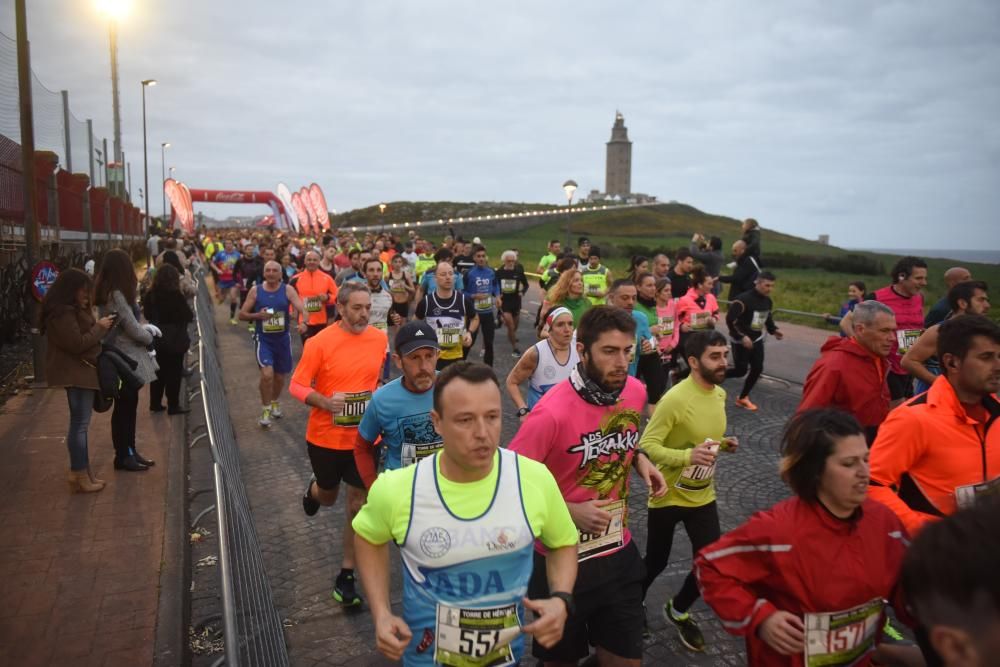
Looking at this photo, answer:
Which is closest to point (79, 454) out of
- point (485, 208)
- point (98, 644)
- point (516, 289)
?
point (98, 644)

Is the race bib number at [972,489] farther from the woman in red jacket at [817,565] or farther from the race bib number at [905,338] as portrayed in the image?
the race bib number at [905,338]

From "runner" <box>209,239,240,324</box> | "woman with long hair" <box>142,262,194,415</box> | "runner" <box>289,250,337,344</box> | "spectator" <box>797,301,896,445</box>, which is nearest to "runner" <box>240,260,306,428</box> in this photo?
"woman with long hair" <box>142,262,194,415</box>

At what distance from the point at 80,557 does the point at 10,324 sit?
904 cm

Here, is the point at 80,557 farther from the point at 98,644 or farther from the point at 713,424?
the point at 713,424

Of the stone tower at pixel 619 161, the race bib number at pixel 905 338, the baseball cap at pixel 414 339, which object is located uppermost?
the stone tower at pixel 619 161

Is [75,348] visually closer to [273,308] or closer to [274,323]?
[274,323]

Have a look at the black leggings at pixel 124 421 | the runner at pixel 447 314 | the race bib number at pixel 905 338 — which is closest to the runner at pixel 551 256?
the runner at pixel 447 314

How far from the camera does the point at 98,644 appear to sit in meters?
4.02

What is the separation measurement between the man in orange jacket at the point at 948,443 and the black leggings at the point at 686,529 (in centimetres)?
118

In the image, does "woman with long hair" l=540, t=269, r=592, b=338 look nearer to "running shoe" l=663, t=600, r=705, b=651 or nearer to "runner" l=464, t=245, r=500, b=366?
"runner" l=464, t=245, r=500, b=366

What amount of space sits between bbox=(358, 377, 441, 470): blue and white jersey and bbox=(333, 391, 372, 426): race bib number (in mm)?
697

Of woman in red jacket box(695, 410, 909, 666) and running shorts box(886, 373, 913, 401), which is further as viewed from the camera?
running shorts box(886, 373, 913, 401)

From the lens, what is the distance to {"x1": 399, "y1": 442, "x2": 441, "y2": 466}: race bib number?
13.3 ft

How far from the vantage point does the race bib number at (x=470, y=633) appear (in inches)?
91.0
